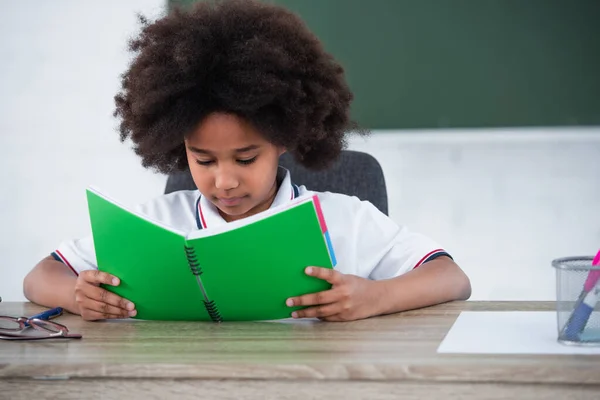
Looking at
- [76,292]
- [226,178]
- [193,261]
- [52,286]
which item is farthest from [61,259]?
[193,261]

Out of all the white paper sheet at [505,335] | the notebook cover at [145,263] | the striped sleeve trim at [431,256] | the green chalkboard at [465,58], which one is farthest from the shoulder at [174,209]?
the green chalkboard at [465,58]

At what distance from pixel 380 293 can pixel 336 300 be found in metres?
0.09

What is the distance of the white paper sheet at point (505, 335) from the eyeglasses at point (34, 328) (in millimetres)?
513

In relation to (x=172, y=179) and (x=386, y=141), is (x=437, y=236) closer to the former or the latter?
(x=386, y=141)

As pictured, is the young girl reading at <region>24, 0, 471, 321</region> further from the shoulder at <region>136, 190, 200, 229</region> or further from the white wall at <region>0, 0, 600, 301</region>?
the white wall at <region>0, 0, 600, 301</region>

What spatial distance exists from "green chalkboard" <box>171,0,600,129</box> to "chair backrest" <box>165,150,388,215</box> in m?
0.86

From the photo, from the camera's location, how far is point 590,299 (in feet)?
3.35

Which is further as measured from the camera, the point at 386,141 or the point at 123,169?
the point at 123,169

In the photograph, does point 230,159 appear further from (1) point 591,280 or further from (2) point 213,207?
(1) point 591,280

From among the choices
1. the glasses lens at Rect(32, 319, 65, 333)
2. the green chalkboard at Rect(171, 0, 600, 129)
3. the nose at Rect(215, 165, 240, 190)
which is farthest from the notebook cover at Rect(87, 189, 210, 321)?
the green chalkboard at Rect(171, 0, 600, 129)

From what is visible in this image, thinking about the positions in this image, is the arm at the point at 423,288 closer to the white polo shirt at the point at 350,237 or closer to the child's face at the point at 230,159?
the white polo shirt at the point at 350,237

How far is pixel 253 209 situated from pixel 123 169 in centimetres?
145

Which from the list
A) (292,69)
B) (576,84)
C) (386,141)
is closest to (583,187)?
(576,84)

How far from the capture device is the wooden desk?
2.98 ft
